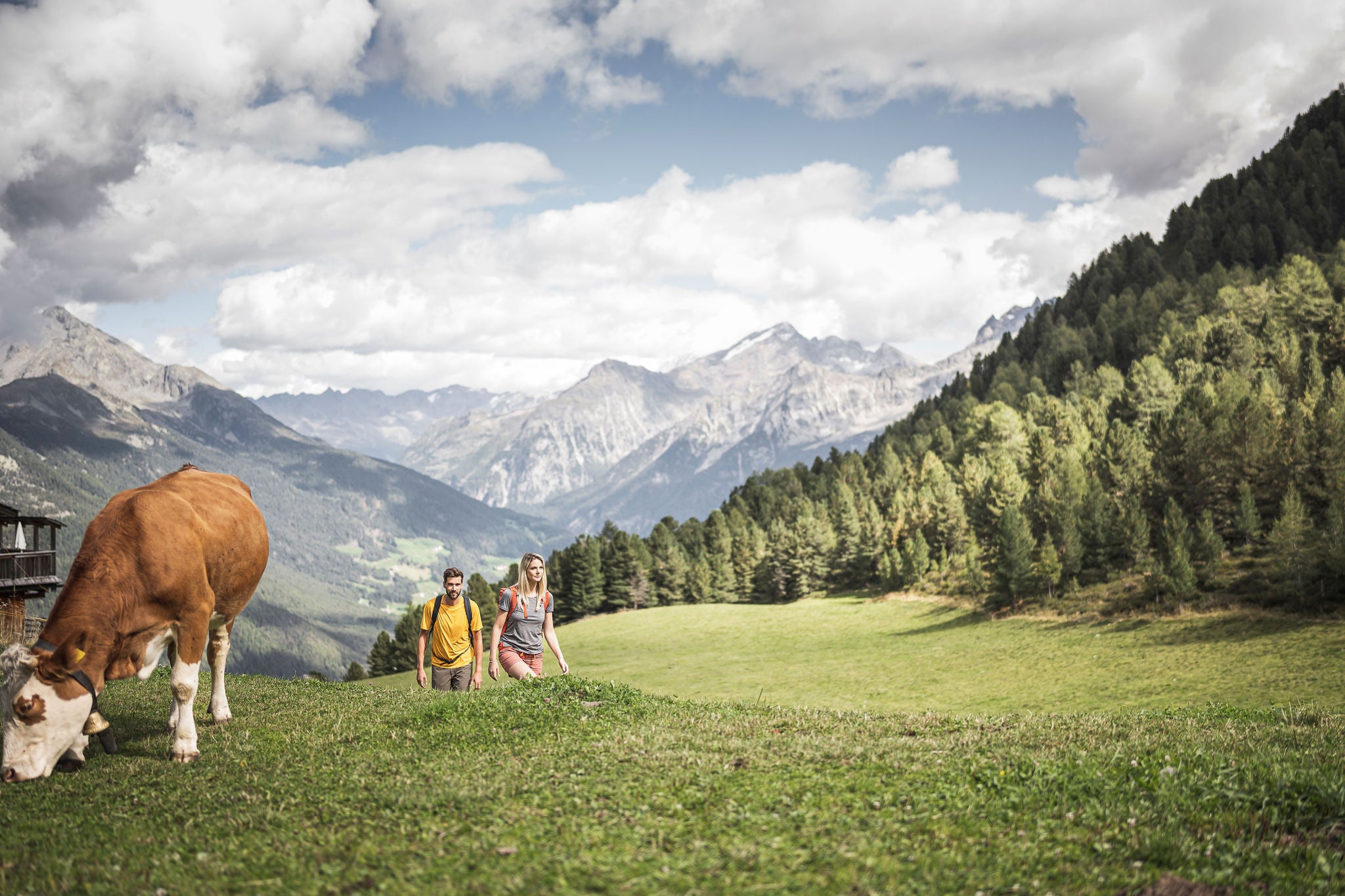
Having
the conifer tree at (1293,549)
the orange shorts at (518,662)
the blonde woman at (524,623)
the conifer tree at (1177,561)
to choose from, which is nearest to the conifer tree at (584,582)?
the conifer tree at (1177,561)

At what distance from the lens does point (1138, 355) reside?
156 m

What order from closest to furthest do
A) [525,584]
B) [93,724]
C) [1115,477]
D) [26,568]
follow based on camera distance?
[93,724] < [525,584] < [26,568] < [1115,477]

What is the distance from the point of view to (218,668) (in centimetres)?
1484

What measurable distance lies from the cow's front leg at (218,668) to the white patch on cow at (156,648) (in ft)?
3.98

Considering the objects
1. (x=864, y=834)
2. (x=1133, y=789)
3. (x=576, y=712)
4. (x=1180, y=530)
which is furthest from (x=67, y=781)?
(x=1180, y=530)

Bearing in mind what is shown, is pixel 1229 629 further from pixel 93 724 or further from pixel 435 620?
pixel 93 724

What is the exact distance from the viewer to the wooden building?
42281 millimetres

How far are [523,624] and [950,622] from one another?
7375cm

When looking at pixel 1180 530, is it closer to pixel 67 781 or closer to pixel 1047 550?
pixel 1047 550

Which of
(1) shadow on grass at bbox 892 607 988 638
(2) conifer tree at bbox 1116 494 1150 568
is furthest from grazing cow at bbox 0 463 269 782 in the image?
(2) conifer tree at bbox 1116 494 1150 568

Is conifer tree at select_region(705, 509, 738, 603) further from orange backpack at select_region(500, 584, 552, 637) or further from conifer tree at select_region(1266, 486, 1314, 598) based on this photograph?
orange backpack at select_region(500, 584, 552, 637)

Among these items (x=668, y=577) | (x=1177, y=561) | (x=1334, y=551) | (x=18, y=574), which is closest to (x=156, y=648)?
(x=18, y=574)

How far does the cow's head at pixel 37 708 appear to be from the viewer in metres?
11.4

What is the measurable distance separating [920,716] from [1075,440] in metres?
113
